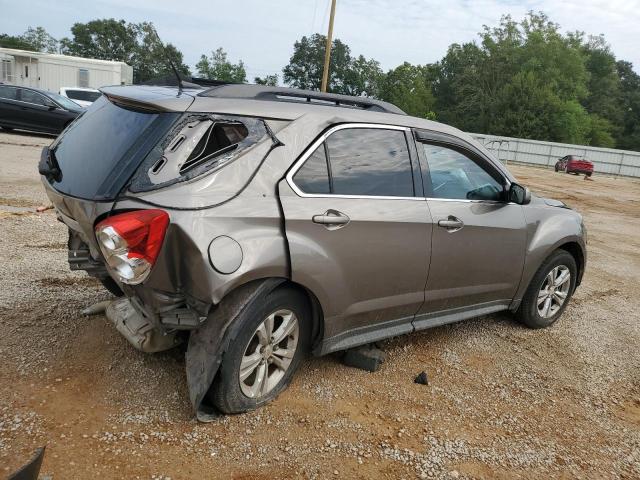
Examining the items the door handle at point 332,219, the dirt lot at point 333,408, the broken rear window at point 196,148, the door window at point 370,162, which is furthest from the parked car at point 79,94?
the door handle at point 332,219

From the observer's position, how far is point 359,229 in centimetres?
305

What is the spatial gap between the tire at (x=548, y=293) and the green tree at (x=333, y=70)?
218ft

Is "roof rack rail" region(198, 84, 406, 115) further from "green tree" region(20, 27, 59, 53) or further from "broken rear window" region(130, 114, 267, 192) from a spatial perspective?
"green tree" region(20, 27, 59, 53)

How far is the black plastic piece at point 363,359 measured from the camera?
355cm

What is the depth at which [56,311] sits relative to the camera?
12.6 feet

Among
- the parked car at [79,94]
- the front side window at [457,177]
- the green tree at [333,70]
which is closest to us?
the front side window at [457,177]

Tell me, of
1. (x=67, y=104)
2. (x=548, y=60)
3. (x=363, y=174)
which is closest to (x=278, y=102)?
(x=363, y=174)

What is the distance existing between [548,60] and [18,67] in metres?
57.0

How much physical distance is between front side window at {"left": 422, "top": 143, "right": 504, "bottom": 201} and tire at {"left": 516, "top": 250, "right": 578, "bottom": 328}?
914 mm

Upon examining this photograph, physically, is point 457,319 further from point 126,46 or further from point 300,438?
point 126,46

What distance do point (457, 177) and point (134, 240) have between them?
92.0 inches

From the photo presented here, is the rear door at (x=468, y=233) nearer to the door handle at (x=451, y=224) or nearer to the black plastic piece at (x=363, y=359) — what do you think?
the door handle at (x=451, y=224)

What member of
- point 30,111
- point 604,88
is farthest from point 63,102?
point 604,88

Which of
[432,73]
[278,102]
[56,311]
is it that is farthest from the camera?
[432,73]
